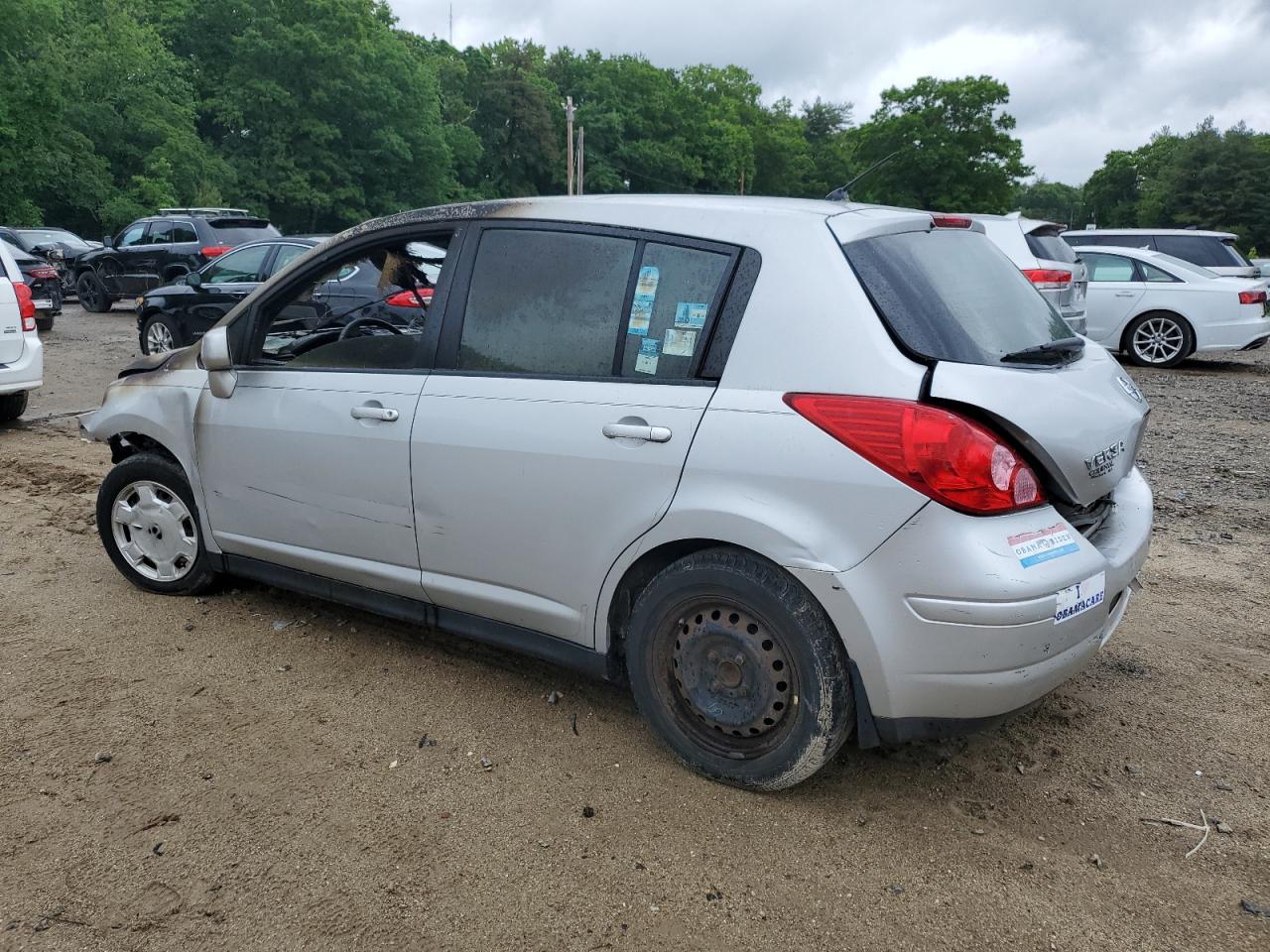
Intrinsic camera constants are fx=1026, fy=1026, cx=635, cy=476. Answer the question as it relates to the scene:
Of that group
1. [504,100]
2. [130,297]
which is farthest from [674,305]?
[504,100]

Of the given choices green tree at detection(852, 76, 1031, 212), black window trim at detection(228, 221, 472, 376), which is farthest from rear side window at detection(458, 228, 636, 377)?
green tree at detection(852, 76, 1031, 212)

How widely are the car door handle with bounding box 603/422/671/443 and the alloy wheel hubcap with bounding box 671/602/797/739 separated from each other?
498 millimetres

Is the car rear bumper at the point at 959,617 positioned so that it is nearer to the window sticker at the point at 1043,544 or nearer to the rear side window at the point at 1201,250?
the window sticker at the point at 1043,544

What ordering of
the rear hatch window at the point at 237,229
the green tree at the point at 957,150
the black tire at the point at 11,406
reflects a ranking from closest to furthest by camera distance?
the black tire at the point at 11,406, the rear hatch window at the point at 237,229, the green tree at the point at 957,150

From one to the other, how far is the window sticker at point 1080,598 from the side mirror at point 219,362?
317cm

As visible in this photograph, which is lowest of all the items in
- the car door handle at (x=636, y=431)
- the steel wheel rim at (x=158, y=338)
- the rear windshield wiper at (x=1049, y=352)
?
the steel wheel rim at (x=158, y=338)

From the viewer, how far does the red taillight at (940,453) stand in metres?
2.61

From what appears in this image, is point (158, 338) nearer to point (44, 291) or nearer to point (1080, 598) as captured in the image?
point (44, 291)

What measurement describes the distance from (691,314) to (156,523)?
9.42ft

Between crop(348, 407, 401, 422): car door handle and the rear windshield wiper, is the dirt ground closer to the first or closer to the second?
crop(348, 407, 401, 422): car door handle

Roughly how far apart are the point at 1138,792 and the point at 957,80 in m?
72.7

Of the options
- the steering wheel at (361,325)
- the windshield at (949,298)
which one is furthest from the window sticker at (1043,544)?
the steering wheel at (361,325)

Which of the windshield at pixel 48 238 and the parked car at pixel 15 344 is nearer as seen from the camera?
the parked car at pixel 15 344

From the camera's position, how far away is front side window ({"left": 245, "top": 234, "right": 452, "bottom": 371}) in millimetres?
3740
